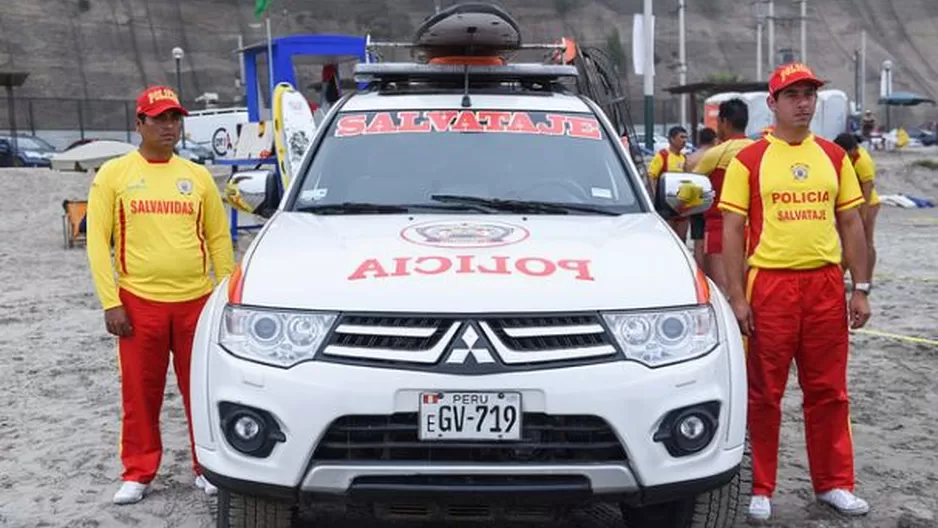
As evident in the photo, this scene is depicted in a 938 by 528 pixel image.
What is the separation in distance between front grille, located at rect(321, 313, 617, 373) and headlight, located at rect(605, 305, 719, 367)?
0.22 ft

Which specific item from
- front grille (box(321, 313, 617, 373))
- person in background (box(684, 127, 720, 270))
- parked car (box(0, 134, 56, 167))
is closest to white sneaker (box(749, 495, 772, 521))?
front grille (box(321, 313, 617, 373))

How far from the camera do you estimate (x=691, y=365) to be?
3.55m

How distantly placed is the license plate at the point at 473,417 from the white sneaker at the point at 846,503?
2.03 m

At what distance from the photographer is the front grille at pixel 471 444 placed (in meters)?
3.41

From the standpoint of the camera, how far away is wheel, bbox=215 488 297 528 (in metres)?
3.78

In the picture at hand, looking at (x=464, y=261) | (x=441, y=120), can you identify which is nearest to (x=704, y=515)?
(x=464, y=261)

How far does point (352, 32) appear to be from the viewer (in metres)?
A: 72.1

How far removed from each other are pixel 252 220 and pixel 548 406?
15.6m

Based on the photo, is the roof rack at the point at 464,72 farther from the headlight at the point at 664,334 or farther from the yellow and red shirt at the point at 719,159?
the yellow and red shirt at the point at 719,159

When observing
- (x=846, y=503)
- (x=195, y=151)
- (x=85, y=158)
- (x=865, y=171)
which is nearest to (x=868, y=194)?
(x=865, y=171)

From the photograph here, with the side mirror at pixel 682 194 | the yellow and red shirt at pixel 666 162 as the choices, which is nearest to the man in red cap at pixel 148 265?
the side mirror at pixel 682 194

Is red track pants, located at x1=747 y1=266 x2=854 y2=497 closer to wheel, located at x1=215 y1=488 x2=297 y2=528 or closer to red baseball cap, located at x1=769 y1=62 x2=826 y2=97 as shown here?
red baseball cap, located at x1=769 y1=62 x2=826 y2=97

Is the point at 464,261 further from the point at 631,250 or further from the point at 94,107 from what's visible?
the point at 94,107

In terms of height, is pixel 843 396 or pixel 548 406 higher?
pixel 548 406
